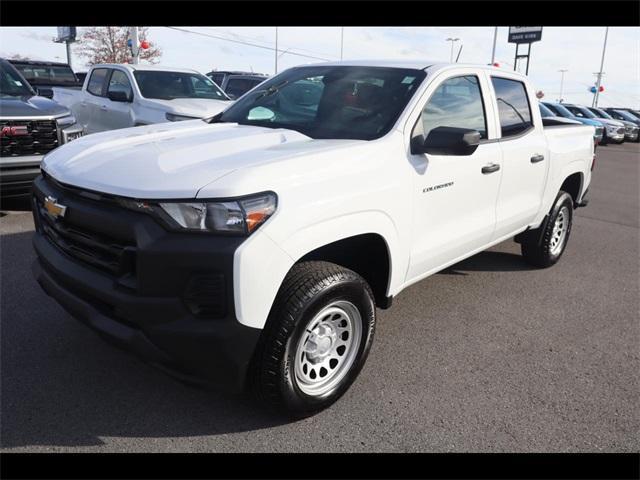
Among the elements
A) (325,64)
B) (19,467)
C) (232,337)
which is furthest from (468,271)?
(19,467)

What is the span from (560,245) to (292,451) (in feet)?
13.5

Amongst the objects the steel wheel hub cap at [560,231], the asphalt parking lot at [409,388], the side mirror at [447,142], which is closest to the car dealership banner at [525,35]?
the steel wheel hub cap at [560,231]

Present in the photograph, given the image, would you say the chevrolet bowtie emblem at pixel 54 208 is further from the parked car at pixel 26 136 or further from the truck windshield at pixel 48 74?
the truck windshield at pixel 48 74

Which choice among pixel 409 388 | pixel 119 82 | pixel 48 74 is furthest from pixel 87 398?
pixel 48 74

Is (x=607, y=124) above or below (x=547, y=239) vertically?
below

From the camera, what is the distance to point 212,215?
2.29 meters

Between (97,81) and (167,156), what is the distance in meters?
7.99

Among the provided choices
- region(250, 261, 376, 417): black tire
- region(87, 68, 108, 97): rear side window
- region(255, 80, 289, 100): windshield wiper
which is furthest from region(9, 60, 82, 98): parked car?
region(250, 261, 376, 417): black tire

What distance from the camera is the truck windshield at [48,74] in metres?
13.6

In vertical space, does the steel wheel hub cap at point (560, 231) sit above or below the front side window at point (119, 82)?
below

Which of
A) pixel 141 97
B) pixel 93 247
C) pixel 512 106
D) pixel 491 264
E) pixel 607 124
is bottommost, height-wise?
pixel 607 124

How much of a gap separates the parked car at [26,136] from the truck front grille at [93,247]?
11.5 ft

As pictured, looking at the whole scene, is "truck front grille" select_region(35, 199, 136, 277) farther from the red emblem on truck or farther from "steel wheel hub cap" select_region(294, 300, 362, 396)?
the red emblem on truck

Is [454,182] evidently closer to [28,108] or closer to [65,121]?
[65,121]
